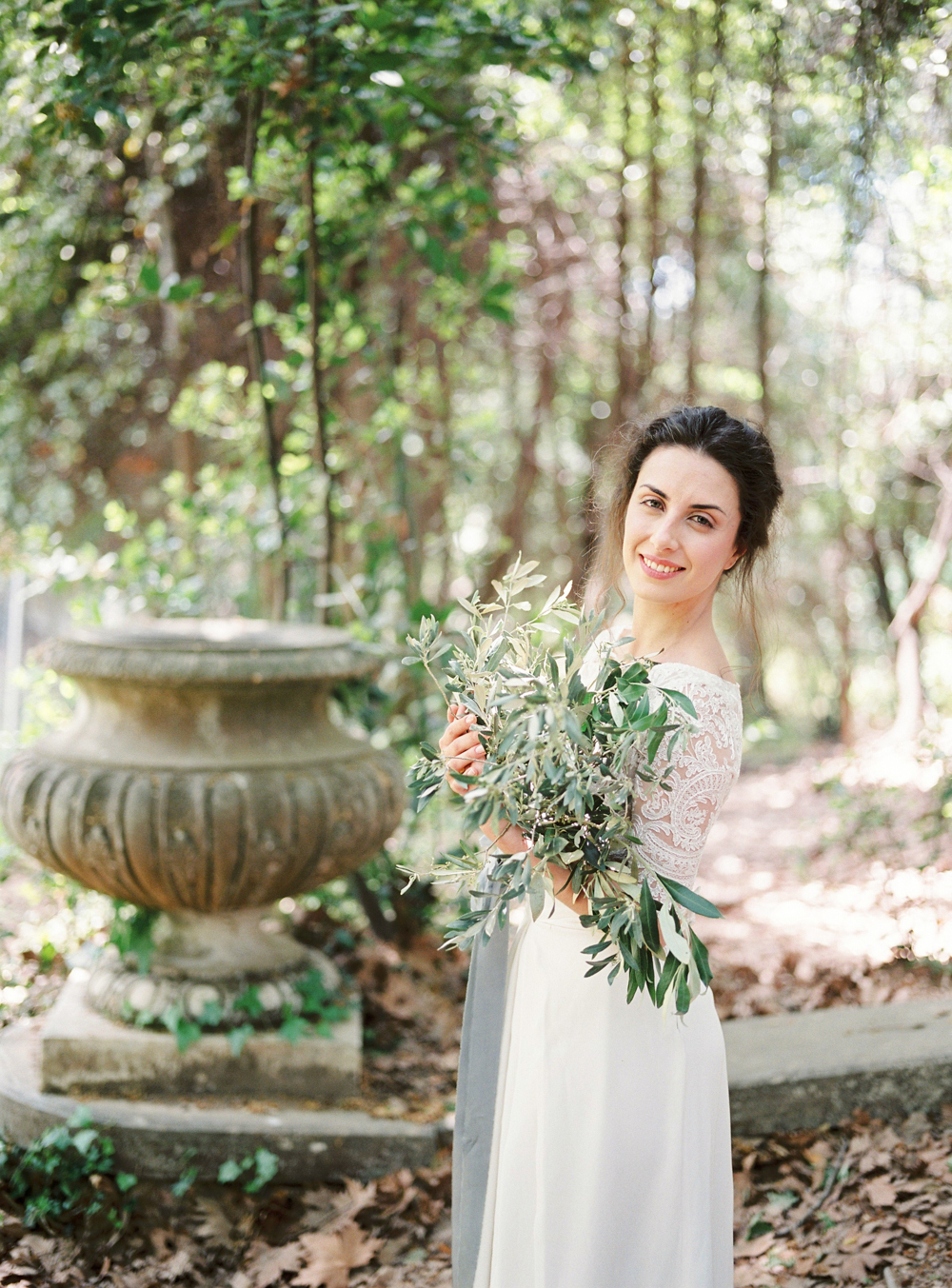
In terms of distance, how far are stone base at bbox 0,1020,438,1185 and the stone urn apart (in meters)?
0.26

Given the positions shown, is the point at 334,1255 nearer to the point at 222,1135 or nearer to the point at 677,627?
the point at 222,1135

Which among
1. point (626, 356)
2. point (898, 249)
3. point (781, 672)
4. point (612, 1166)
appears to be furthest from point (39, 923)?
point (781, 672)

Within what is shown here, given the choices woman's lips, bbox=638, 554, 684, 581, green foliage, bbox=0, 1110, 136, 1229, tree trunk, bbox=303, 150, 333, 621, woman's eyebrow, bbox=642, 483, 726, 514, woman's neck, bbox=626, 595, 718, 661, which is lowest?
green foliage, bbox=0, 1110, 136, 1229

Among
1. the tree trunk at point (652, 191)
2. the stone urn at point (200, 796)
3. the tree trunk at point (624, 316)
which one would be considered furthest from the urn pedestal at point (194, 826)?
the tree trunk at point (652, 191)

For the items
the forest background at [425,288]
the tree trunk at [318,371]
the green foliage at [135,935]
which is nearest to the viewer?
the green foliage at [135,935]

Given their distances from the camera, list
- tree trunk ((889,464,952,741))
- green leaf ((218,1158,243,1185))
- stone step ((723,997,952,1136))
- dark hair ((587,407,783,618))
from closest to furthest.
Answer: dark hair ((587,407,783,618)) → green leaf ((218,1158,243,1185)) → stone step ((723,997,952,1136)) → tree trunk ((889,464,952,741))

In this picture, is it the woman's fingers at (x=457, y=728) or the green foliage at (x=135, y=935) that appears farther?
the green foliage at (x=135, y=935)

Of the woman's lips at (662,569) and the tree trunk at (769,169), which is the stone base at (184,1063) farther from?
the tree trunk at (769,169)

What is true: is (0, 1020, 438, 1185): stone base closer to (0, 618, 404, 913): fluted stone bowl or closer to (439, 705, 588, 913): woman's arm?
(0, 618, 404, 913): fluted stone bowl

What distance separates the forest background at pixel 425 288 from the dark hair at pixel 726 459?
0.20m

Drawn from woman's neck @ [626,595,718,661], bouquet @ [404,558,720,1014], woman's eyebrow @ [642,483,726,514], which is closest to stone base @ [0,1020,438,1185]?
bouquet @ [404,558,720,1014]

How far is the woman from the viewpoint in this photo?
151cm

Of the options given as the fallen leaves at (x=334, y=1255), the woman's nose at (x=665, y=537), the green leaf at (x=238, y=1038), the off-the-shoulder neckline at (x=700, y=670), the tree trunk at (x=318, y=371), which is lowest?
the fallen leaves at (x=334, y=1255)

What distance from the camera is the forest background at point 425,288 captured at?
2.94m
